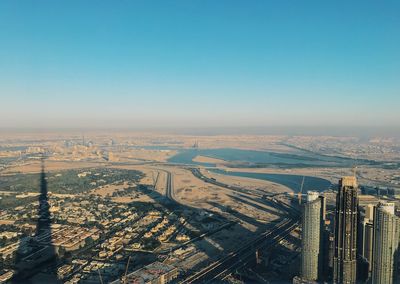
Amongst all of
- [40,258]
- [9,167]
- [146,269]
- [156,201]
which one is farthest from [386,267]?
[9,167]

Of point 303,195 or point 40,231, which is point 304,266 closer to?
point 40,231

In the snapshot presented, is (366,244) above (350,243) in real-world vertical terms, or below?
below

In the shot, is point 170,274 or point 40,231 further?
point 40,231

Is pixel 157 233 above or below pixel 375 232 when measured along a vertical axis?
below

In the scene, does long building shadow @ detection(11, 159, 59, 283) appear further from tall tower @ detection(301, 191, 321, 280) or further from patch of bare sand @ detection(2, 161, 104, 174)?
patch of bare sand @ detection(2, 161, 104, 174)

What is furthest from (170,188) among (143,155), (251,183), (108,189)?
(143,155)

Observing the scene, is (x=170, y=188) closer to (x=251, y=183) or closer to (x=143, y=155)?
(x=251, y=183)

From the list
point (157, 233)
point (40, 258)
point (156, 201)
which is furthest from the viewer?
point (156, 201)
